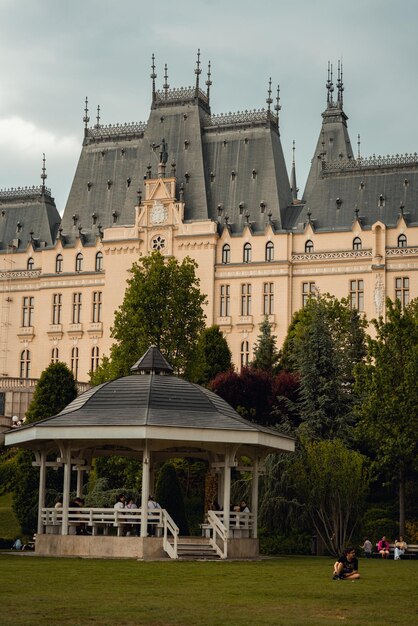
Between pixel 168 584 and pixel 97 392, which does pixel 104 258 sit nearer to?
pixel 97 392

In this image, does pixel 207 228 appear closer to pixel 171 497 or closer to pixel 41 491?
pixel 171 497

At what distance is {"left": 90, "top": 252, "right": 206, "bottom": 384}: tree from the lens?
72062mm

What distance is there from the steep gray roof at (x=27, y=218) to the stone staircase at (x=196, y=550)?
2878 inches

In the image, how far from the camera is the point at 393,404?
60969 millimetres

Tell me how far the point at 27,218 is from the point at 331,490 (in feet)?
232

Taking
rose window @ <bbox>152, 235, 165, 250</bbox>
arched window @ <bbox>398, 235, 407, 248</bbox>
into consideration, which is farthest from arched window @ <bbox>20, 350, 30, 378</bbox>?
arched window @ <bbox>398, 235, 407, 248</bbox>

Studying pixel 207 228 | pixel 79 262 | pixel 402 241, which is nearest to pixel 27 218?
pixel 79 262

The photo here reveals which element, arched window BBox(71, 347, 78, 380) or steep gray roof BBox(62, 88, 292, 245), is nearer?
steep gray roof BBox(62, 88, 292, 245)

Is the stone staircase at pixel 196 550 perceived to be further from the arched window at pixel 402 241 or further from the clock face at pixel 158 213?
the clock face at pixel 158 213

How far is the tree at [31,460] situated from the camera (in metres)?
60.3

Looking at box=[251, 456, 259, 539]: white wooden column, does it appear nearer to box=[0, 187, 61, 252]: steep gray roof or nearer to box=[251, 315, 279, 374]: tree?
box=[251, 315, 279, 374]: tree

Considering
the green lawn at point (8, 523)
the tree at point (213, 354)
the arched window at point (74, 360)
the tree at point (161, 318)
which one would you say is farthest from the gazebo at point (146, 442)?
the arched window at point (74, 360)

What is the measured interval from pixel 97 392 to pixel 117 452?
4.91 m

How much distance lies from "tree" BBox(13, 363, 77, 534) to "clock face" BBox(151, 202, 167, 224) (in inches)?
1597
